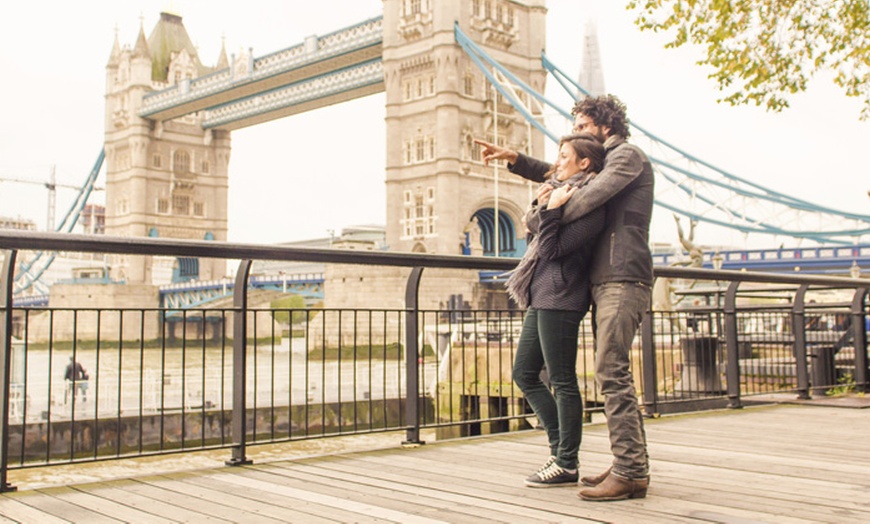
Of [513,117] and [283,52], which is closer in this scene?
[513,117]

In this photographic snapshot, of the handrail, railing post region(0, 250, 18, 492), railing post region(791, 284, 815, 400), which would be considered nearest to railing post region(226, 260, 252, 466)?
the handrail

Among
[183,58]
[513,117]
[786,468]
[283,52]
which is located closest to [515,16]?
[513,117]

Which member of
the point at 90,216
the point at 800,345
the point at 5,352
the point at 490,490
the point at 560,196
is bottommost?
the point at 490,490

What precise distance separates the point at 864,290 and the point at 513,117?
36898mm

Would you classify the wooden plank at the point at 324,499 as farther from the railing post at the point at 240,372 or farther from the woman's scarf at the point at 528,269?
the woman's scarf at the point at 528,269

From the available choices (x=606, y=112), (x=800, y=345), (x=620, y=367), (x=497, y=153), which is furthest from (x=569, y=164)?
(x=800, y=345)

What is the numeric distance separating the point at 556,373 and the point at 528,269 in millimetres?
428

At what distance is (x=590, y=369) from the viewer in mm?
14688

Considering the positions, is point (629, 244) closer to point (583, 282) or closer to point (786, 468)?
point (583, 282)

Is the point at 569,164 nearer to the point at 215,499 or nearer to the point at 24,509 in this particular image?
the point at 215,499

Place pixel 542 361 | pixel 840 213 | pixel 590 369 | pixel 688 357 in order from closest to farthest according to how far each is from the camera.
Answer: pixel 542 361, pixel 688 357, pixel 590 369, pixel 840 213

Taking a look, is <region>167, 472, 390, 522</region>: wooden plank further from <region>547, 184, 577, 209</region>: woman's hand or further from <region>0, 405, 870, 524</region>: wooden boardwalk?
<region>547, 184, 577, 209</region>: woman's hand

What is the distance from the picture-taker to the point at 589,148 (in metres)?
3.37

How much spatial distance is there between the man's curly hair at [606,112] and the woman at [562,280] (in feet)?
0.28
